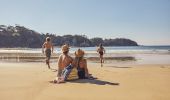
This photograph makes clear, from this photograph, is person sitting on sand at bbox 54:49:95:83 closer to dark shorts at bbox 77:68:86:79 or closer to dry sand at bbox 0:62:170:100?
dark shorts at bbox 77:68:86:79

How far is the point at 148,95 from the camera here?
27.3 ft

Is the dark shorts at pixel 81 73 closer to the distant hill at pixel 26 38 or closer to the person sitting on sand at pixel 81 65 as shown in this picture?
the person sitting on sand at pixel 81 65

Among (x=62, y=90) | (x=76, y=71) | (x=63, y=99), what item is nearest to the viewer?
(x=63, y=99)

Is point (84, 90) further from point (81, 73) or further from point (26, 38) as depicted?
point (26, 38)

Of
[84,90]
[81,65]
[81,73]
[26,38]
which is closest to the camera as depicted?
[84,90]

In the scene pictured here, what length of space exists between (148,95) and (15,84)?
377 cm

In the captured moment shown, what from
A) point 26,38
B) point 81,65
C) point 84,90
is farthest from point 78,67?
point 26,38

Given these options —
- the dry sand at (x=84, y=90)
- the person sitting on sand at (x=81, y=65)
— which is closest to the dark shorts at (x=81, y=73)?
the person sitting on sand at (x=81, y=65)

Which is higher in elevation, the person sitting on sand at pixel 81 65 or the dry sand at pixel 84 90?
the person sitting on sand at pixel 81 65

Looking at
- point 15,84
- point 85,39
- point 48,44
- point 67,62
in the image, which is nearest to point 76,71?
point 67,62

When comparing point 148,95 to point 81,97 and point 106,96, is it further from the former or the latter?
point 81,97

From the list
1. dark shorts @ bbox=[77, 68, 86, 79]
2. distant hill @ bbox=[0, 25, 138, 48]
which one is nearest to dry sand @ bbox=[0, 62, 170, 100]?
dark shorts @ bbox=[77, 68, 86, 79]

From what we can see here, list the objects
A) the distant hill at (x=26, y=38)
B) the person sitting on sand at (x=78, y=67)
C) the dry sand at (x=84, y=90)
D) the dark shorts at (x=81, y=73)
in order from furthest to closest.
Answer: the distant hill at (x=26, y=38) → the dark shorts at (x=81, y=73) → the person sitting on sand at (x=78, y=67) → the dry sand at (x=84, y=90)

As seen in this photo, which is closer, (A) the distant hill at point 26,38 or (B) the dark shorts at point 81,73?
(B) the dark shorts at point 81,73
